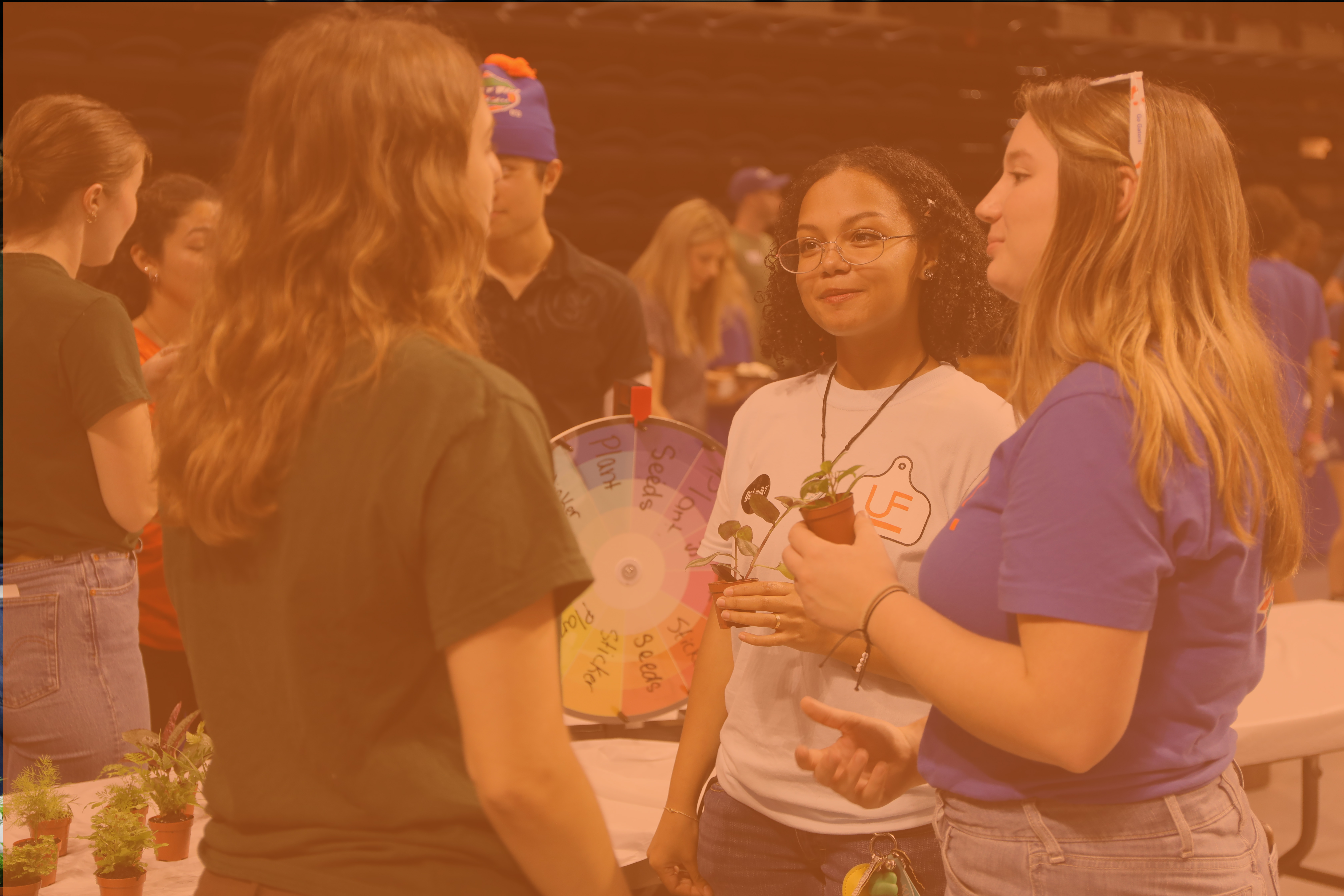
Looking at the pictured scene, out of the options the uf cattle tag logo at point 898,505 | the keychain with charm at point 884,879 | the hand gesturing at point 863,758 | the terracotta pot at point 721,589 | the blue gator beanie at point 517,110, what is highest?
the blue gator beanie at point 517,110

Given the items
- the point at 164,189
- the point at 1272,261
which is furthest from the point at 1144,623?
the point at 1272,261

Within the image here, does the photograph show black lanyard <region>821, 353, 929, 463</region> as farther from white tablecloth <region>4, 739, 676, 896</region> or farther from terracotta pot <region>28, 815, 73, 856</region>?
terracotta pot <region>28, 815, 73, 856</region>

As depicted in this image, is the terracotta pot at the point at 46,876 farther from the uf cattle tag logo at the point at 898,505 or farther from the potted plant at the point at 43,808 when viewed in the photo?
the uf cattle tag logo at the point at 898,505

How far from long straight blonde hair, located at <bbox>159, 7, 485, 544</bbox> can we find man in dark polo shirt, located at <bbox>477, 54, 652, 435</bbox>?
65.5 inches

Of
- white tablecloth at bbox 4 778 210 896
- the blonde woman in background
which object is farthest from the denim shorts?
the blonde woman in background

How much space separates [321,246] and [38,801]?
1.15 meters

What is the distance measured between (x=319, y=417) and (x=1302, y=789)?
3.36 meters

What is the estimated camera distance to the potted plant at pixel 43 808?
159cm

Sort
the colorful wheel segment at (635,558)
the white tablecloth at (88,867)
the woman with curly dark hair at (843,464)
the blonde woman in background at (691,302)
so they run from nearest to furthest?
the woman with curly dark hair at (843,464) < the white tablecloth at (88,867) < the colorful wheel segment at (635,558) < the blonde woman in background at (691,302)

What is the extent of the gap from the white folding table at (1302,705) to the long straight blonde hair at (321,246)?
185 cm

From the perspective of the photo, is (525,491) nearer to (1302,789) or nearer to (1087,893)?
(1087,893)

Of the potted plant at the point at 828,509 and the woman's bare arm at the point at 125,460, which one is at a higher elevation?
the potted plant at the point at 828,509

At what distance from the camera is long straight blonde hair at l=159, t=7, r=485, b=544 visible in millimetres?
912

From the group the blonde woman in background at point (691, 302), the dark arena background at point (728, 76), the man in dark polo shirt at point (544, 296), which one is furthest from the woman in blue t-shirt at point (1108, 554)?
the dark arena background at point (728, 76)
